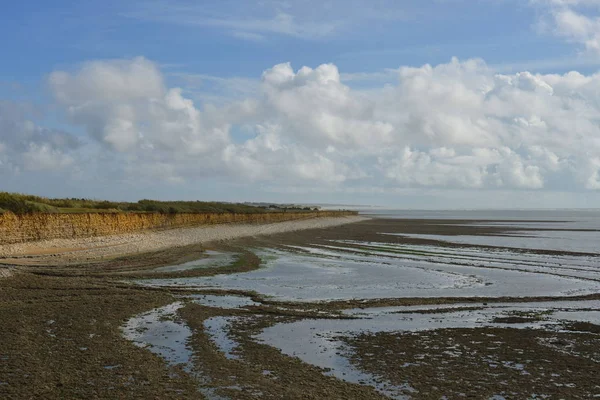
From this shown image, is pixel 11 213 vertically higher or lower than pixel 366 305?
higher

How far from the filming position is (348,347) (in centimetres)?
1155

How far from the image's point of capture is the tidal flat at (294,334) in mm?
8922

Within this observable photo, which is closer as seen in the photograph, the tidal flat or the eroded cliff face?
the tidal flat

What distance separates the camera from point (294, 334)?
1276 centimetres

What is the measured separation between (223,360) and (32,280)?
39.3 feet

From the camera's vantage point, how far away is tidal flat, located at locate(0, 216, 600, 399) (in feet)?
29.3

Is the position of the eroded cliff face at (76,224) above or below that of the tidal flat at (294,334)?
above

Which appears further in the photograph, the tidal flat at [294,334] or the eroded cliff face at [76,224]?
the eroded cliff face at [76,224]

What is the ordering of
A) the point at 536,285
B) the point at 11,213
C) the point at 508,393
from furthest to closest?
1. the point at 11,213
2. the point at 536,285
3. the point at 508,393

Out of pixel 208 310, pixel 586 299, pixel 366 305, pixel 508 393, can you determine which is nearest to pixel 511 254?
pixel 586 299

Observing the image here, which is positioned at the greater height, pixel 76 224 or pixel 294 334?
pixel 76 224

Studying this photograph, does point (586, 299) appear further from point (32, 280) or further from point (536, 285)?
point (32, 280)

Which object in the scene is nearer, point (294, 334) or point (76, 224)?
point (294, 334)

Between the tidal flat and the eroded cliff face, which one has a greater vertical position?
the eroded cliff face
